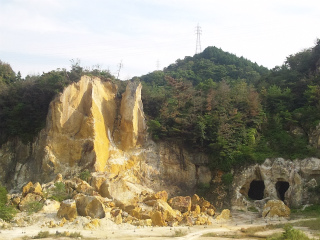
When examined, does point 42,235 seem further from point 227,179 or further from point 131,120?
point 227,179

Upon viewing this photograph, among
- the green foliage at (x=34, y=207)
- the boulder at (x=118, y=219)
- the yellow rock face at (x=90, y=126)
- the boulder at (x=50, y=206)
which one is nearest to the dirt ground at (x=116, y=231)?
the boulder at (x=118, y=219)

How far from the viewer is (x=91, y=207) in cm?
2005

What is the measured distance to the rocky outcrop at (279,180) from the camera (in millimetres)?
25562

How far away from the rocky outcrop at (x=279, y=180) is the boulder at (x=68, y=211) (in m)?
11.5

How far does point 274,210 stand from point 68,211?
485 inches

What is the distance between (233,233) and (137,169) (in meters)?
10.3

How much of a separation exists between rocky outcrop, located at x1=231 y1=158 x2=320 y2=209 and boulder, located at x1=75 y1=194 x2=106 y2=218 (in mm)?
10293

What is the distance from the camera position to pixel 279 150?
28125mm

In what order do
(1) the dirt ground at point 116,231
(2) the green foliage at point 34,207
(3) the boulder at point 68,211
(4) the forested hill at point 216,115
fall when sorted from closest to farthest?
(1) the dirt ground at point 116,231 < (3) the boulder at point 68,211 < (2) the green foliage at point 34,207 < (4) the forested hill at point 216,115

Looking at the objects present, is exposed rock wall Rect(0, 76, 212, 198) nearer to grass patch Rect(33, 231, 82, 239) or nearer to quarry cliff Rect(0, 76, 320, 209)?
quarry cliff Rect(0, 76, 320, 209)

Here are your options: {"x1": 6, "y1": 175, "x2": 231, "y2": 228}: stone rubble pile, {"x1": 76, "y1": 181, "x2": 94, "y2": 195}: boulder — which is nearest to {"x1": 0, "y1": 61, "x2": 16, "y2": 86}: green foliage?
{"x1": 6, "y1": 175, "x2": 231, "y2": 228}: stone rubble pile

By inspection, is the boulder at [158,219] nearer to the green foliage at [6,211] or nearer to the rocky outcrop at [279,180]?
the green foliage at [6,211]

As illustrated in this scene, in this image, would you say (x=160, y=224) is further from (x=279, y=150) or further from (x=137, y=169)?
(x=279, y=150)

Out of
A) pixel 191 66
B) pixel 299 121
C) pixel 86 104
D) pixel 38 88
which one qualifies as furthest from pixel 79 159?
pixel 191 66
